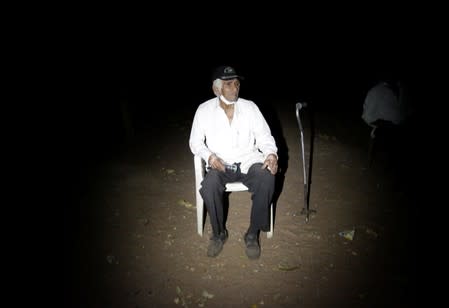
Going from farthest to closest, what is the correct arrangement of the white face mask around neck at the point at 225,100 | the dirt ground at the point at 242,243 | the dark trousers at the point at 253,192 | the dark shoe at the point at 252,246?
the white face mask around neck at the point at 225,100 < the dark shoe at the point at 252,246 < the dark trousers at the point at 253,192 < the dirt ground at the point at 242,243

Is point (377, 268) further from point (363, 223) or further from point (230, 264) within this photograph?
point (230, 264)

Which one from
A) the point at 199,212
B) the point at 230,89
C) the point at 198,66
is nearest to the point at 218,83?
the point at 230,89

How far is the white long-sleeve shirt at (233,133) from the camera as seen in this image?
3646 millimetres

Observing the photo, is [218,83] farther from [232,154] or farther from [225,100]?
[232,154]

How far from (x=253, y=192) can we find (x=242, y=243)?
0.71m

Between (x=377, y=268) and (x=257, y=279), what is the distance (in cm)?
126

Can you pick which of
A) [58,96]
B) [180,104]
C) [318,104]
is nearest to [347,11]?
[318,104]

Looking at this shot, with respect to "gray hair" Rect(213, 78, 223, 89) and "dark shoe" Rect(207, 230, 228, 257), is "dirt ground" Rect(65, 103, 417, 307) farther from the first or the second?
"gray hair" Rect(213, 78, 223, 89)

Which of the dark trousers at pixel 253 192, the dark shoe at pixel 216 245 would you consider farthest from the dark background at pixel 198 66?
the dark trousers at pixel 253 192

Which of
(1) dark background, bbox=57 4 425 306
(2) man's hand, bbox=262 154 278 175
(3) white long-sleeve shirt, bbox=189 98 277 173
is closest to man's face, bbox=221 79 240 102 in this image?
(3) white long-sleeve shirt, bbox=189 98 277 173

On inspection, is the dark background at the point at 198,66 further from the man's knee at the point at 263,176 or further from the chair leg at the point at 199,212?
the man's knee at the point at 263,176

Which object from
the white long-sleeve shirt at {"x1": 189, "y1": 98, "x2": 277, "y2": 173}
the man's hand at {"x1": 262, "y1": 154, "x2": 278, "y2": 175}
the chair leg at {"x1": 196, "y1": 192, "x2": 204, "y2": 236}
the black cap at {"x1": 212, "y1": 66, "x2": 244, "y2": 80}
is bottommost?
the chair leg at {"x1": 196, "y1": 192, "x2": 204, "y2": 236}

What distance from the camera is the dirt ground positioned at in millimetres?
3098

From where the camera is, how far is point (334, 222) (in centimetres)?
406
